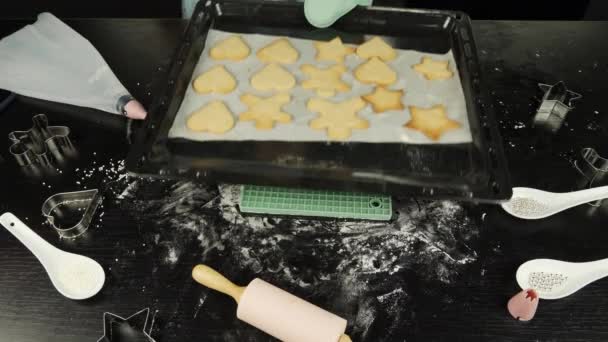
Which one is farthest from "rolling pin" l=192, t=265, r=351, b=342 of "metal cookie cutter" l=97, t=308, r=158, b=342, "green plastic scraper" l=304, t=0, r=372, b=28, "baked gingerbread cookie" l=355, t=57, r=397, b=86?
"green plastic scraper" l=304, t=0, r=372, b=28

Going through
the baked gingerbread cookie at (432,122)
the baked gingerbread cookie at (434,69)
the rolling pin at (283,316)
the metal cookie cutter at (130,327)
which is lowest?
the metal cookie cutter at (130,327)

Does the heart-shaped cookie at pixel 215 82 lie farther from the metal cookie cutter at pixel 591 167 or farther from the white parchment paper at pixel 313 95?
the metal cookie cutter at pixel 591 167

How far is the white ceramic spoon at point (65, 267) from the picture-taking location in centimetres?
78

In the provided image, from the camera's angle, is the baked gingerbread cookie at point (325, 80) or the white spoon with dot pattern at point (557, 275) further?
the baked gingerbread cookie at point (325, 80)

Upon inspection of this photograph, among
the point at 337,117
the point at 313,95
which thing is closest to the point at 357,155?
the point at 337,117

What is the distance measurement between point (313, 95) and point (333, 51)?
159 millimetres

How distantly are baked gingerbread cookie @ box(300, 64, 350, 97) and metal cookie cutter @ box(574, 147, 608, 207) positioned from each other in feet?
1.77

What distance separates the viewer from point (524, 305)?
0.73 m

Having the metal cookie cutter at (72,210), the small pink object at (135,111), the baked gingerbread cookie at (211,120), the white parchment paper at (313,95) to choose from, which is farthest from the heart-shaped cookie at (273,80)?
the metal cookie cutter at (72,210)

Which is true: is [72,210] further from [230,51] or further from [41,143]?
[230,51]

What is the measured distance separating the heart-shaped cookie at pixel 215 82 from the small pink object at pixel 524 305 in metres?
0.73

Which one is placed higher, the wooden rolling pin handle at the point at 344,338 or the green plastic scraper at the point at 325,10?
the green plastic scraper at the point at 325,10

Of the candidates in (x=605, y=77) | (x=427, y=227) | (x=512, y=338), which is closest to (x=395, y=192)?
(x=427, y=227)

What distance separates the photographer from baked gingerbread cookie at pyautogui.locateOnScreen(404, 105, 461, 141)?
98cm
